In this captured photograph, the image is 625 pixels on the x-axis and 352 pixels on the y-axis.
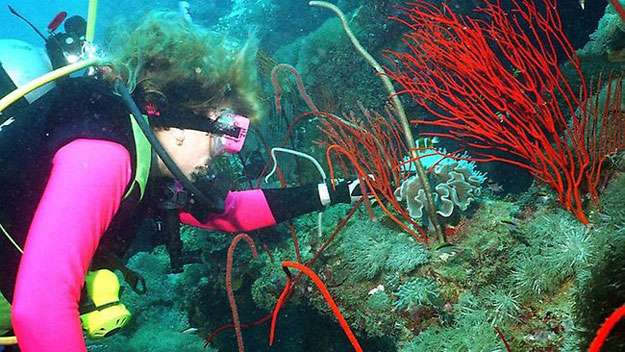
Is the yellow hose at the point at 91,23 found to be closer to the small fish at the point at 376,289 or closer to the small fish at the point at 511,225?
the small fish at the point at 376,289

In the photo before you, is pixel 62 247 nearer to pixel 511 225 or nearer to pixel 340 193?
pixel 340 193

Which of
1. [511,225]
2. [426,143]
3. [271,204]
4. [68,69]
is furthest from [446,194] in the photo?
[68,69]

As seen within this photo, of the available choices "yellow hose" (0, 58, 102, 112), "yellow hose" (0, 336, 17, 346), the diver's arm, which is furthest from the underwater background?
"yellow hose" (0, 336, 17, 346)

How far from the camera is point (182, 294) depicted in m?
4.62

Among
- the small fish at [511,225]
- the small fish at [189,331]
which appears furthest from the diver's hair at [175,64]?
the small fish at [189,331]

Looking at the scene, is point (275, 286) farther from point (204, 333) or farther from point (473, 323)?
point (473, 323)

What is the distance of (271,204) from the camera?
3576 mm

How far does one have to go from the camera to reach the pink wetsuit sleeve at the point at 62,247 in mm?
1458

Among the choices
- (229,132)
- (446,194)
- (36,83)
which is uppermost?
(36,83)

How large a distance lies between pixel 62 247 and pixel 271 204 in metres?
2.17

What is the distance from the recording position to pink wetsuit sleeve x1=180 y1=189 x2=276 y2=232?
11.3 ft

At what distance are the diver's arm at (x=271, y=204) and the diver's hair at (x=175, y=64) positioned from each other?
51.6 inches

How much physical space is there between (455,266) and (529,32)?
6.05m

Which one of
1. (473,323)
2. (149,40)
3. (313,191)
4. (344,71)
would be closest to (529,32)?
(344,71)
